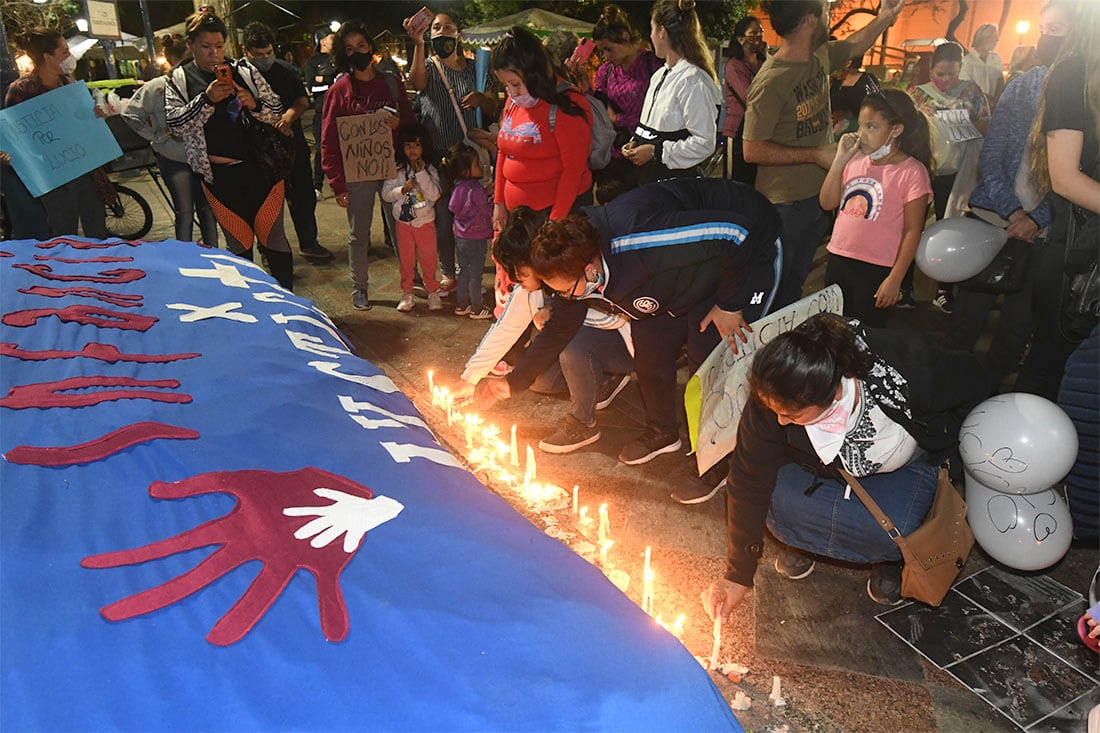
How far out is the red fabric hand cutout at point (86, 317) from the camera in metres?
2.58

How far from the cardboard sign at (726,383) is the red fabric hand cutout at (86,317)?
2.01 m

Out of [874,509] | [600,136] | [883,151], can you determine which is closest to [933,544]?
[874,509]

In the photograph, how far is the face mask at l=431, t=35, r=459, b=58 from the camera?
193 inches

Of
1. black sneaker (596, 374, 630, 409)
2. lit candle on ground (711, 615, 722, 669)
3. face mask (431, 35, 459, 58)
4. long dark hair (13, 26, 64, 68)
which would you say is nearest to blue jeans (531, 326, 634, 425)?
black sneaker (596, 374, 630, 409)

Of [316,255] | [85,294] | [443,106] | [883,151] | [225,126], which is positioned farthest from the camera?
[316,255]

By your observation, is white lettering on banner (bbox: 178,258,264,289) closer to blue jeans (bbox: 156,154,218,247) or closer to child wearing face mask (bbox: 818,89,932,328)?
blue jeans (bbox: 156,154,218,247)

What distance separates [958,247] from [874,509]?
5.42 feet

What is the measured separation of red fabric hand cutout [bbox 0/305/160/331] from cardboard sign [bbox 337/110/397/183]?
2.18m

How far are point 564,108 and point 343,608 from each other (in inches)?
119

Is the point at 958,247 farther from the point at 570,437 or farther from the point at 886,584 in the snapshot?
the point at 570,437

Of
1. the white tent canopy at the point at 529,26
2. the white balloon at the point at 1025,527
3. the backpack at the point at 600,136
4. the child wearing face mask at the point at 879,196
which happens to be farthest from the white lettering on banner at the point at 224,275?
the white tent canopy at the point at 529,26

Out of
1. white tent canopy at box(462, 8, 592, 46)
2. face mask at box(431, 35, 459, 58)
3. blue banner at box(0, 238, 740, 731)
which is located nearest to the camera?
blue banner at box(0, 238, 740, 731)

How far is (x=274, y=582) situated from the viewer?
4.77ft

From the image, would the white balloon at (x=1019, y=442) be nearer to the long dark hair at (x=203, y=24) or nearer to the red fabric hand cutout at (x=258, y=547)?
the red fabric hand cutout at (x=258, y=547)
